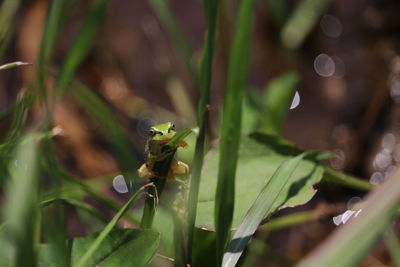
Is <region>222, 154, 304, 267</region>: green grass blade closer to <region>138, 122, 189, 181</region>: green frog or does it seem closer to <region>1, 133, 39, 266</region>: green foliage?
<region>138, 122, 189, 181</region>: green frog

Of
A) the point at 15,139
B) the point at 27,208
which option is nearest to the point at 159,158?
the point at 15,139

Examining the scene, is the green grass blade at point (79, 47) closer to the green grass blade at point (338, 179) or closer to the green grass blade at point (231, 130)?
the green grass blade at point (231, 130)

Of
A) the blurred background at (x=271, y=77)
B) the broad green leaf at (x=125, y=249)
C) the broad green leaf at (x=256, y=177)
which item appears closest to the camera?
the broad green leaf at (x=125, y=249)

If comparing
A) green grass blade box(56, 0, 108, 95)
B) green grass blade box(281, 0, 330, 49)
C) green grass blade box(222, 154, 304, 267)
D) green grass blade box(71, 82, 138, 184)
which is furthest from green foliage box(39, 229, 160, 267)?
green grass blade box(281, 0, 330, 49)

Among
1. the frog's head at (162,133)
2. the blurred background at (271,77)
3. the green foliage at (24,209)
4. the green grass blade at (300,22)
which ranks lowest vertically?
the blurred background at (271,77)

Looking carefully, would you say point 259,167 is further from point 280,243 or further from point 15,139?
point 280,243

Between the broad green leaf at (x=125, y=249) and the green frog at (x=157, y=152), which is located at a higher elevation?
the green frog at (x=157, y=152)

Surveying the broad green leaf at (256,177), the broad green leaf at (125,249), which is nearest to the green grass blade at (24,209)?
the broad green leaf at (125,249)

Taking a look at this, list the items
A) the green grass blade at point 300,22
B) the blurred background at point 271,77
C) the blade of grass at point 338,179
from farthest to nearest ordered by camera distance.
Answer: the green grass blade at point 300,22, the blurred background at point 271,77, the blade of grass at point 338,179
